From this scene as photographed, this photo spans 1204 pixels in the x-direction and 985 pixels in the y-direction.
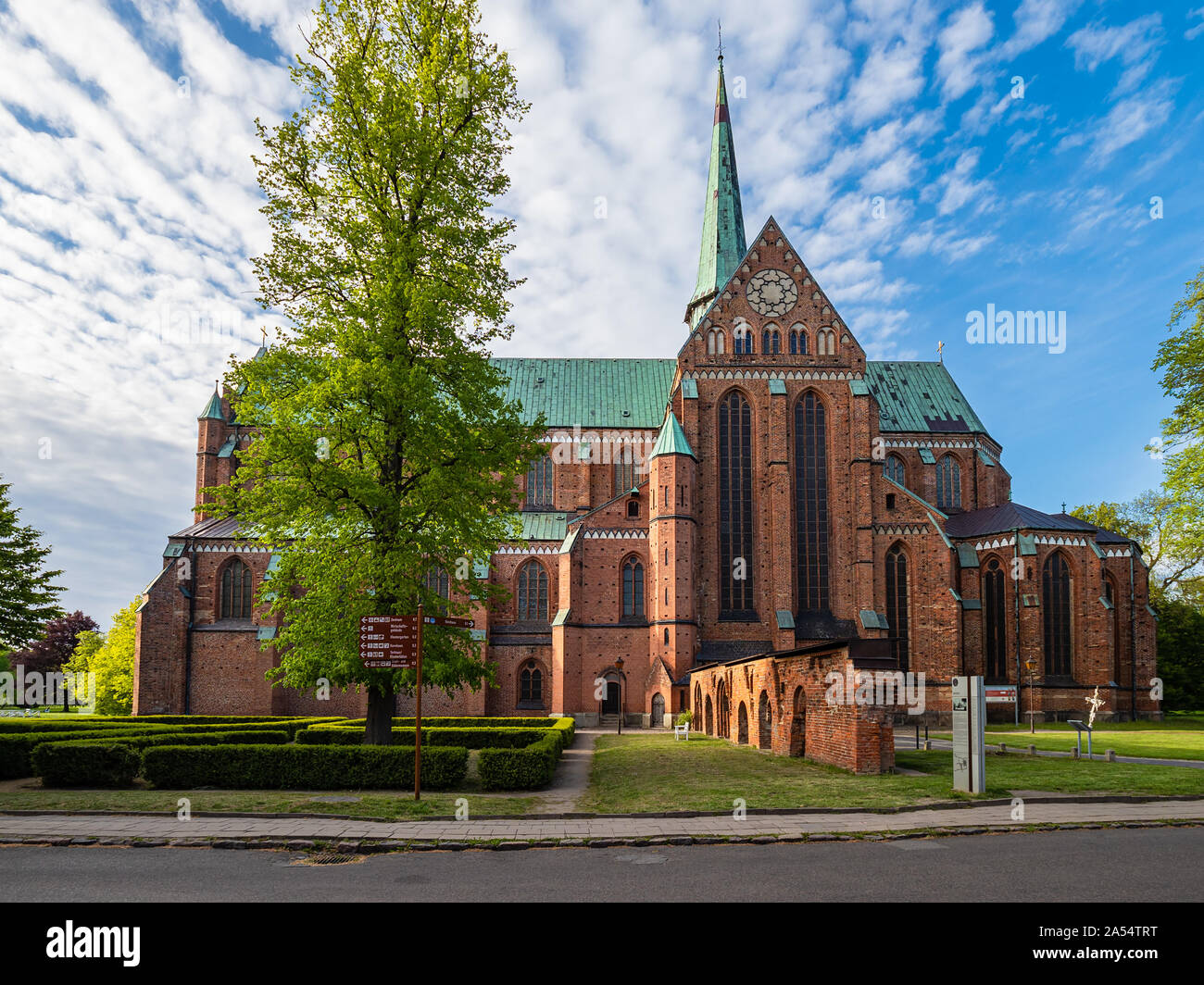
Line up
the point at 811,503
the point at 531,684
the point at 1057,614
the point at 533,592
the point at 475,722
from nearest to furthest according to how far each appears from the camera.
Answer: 1. the point at 475,722
2. the point at 1057,614
3. the point at 811,503
4. the point at 531,684
5. the point at 533,592

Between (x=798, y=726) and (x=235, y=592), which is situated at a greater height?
(x=235, y=592)

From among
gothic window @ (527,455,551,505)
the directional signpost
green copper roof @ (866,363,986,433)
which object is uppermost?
green copper roof @ (866,363,986,433)

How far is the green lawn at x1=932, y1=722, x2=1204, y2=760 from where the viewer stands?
80.7ft

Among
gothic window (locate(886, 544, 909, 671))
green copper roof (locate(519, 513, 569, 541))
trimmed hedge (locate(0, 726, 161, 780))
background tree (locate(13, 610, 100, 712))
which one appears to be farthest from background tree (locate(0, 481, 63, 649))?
background tree (locate(13, 610, 100, 712))

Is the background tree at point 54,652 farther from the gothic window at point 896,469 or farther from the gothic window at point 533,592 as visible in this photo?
the gothic window at point 896,469

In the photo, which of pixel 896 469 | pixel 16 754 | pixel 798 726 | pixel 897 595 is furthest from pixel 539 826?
pixel 896 469

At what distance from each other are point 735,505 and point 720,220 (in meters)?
21.3

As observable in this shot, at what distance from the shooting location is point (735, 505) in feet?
143

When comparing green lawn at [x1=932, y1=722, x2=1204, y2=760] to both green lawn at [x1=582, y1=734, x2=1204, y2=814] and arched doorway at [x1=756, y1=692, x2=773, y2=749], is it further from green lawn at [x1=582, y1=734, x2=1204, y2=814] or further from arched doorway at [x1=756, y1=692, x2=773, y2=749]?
arched doorway at [x1=756, y1=692, x2=773, y2=749]

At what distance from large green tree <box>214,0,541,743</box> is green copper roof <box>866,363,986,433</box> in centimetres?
3749

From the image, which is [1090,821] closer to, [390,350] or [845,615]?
[390,350]

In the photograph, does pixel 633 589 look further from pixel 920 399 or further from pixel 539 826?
pixel 539 826
